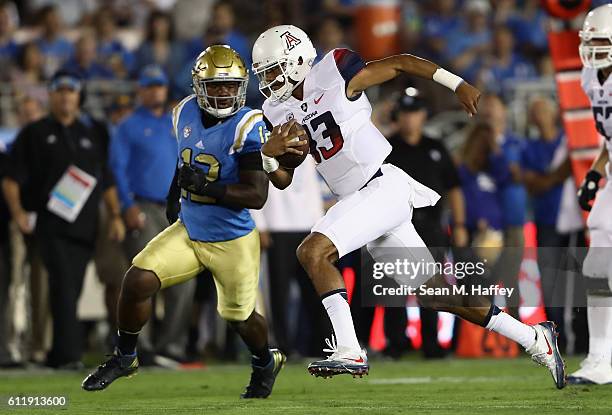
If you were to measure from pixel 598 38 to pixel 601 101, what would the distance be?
1.23 feet

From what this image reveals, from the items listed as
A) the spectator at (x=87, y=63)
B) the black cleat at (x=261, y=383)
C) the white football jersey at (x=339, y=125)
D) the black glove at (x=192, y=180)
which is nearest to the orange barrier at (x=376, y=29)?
the spectator at (x=87, y=63)

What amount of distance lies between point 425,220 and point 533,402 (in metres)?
3.84

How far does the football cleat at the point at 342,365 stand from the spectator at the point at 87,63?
6.98 metres

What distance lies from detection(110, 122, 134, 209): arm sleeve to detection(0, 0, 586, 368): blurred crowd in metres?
0.02

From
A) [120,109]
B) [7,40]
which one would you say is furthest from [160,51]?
[7,40]

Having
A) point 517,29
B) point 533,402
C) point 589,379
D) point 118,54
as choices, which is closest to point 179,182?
point 533,402

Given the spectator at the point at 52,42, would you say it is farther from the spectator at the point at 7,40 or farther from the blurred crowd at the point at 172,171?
the spectator at the point at 7,40

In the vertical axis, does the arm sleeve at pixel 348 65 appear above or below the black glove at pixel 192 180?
above

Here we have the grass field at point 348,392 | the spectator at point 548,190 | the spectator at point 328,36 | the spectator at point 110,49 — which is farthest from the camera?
the spectator at point 110,49

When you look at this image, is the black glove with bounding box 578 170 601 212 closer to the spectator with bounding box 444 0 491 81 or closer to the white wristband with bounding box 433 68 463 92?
the white wristband with bounding box 433 68 463 92

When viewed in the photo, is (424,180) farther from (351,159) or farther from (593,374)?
(351,159)

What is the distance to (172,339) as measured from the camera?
10.5m

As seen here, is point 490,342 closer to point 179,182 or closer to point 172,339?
point 172,339

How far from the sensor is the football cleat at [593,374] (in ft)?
25.9
